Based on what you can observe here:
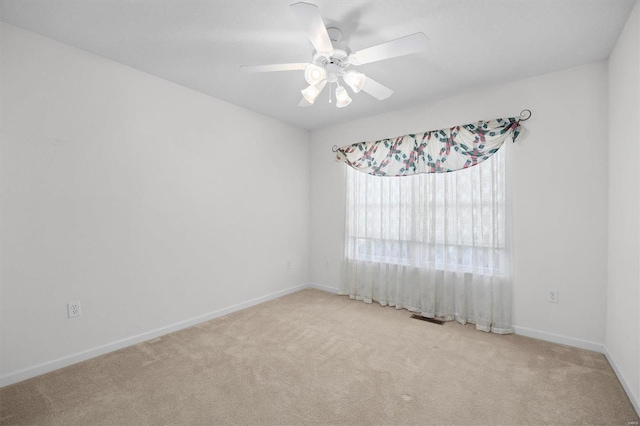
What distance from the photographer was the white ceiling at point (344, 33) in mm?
1815

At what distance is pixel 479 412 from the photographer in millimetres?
1725

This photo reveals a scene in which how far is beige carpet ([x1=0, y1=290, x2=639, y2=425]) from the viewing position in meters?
1.71

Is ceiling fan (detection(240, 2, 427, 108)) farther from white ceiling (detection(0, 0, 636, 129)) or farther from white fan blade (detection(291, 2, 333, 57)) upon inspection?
white ceiling (detection(0, 0, 636, 129))

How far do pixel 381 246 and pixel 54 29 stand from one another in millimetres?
3652

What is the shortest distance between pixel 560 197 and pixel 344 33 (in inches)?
93.9

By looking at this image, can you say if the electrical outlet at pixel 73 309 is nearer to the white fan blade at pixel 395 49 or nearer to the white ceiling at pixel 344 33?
the white ceiling at pixel 344 33

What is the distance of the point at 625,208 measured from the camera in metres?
2.01

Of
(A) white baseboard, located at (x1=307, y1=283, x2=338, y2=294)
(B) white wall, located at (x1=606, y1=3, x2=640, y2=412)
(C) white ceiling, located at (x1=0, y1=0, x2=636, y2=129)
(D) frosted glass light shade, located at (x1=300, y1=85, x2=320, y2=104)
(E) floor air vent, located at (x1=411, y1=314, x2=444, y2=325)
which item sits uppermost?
(C) white ceiling, located at (x1=0, y1=0, x2=636, y2=129)

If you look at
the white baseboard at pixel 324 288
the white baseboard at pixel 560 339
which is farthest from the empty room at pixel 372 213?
→ the white baseboard at pixel 324 288

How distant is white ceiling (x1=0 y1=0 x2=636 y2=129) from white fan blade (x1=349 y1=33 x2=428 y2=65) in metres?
0.27

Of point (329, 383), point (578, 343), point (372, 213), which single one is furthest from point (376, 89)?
point (578, 343)

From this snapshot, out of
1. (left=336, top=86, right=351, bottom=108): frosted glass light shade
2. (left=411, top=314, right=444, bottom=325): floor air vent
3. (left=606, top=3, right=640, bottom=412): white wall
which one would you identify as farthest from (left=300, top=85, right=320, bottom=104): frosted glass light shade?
(left=411, top=314, right=444, bottom=325): floor air vent

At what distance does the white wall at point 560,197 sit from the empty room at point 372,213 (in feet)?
0.06

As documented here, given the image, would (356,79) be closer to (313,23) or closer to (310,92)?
(310,92)
